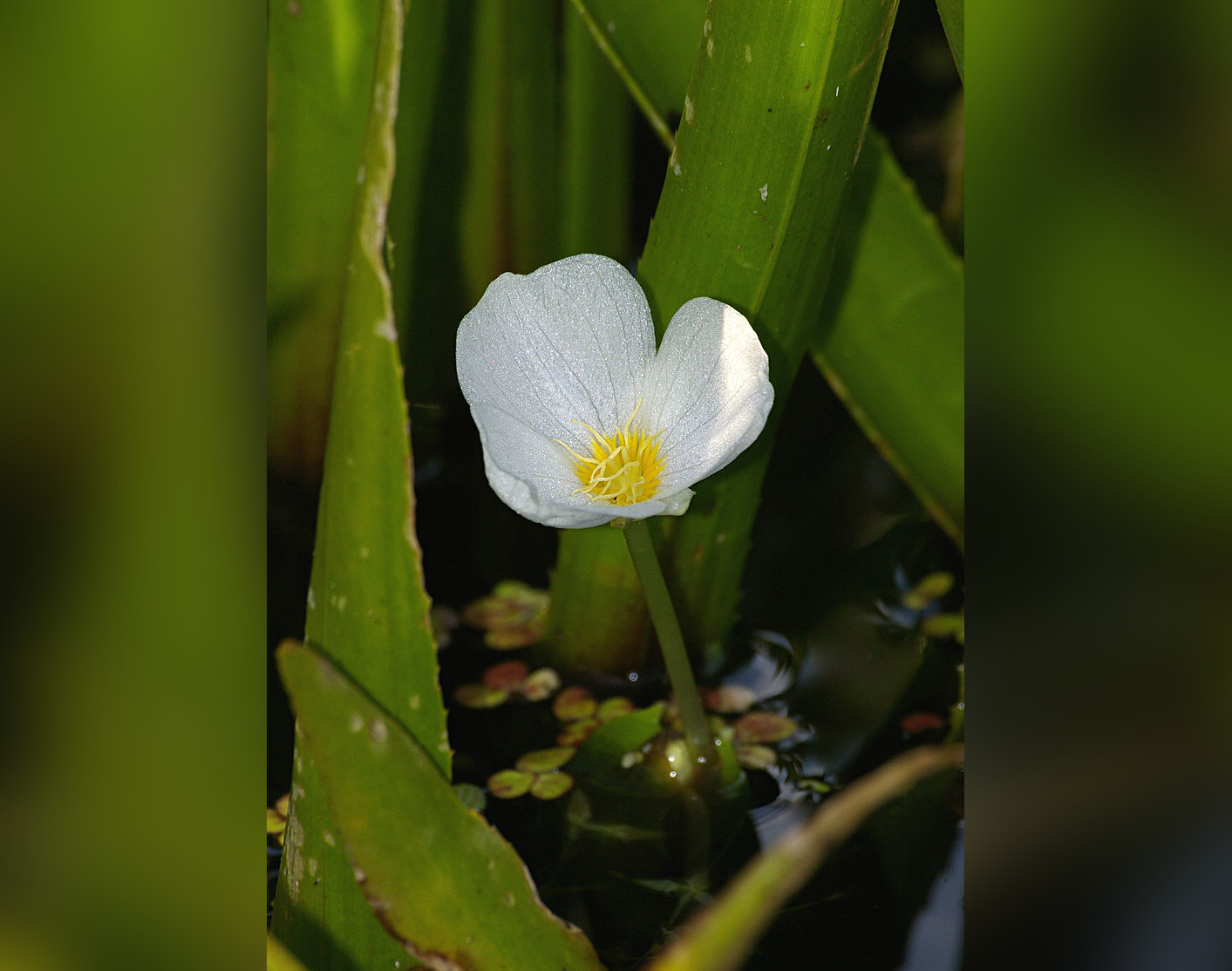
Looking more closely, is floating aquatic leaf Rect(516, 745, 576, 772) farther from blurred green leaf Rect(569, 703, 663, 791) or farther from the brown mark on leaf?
the brown mark on leaf

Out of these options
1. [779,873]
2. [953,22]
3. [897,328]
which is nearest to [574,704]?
[779,873]

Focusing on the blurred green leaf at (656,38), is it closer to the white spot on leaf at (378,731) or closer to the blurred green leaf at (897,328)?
the blurred green leaf at (897,328)

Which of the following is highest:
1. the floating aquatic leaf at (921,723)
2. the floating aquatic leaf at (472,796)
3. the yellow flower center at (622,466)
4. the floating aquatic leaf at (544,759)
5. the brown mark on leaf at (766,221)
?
the brown mark on leaf at (766,221)

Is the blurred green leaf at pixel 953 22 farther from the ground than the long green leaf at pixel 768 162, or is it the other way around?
the blurred green leaf at pixel 953 22

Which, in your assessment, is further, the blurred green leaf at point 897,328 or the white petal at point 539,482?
the blurred green leaf at point 897,328

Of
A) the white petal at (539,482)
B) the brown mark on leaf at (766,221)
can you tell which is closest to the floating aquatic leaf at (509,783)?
the white petal at (539,482)
